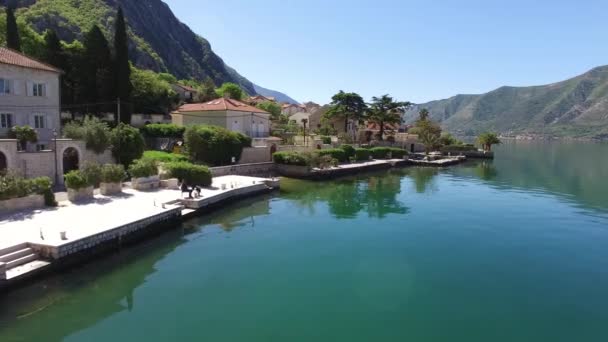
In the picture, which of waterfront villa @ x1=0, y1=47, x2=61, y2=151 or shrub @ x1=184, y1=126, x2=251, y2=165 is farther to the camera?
shrub @ x1=184, y1=126, x2=251, y2=165

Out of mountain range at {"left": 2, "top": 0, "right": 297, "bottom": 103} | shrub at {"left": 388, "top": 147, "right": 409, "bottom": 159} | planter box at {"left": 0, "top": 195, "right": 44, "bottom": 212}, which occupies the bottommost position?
planter box at {"left": 0, "top": 195, "right": 44, "bottom": 212}

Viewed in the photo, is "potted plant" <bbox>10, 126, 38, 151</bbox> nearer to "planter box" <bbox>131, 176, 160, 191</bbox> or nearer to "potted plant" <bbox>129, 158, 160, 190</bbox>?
"potted plant" <bbox>129, 158, 160, 190</bbox>

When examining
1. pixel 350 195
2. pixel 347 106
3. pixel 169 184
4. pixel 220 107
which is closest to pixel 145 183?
pixel 169 184

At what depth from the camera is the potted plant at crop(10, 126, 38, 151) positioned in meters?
28.5

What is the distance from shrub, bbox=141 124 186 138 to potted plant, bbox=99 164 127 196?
20770 millimetres

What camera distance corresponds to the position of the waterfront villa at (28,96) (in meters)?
31.2

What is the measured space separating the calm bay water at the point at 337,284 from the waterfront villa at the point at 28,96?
17.7 meters

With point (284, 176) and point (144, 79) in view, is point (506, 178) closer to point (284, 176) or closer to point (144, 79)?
point (284, 176)

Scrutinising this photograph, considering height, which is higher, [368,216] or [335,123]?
[335,123]

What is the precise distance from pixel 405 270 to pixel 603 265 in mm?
10133

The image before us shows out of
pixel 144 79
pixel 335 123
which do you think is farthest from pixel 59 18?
pixel 335 123

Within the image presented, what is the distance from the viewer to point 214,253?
20.1 meters

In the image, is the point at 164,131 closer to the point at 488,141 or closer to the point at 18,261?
Answer: the point at 18,261

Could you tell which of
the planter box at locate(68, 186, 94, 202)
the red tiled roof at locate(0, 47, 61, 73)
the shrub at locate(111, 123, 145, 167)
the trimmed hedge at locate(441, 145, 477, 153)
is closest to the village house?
the red tiled roof at locate(0, 47, 61, 73)
